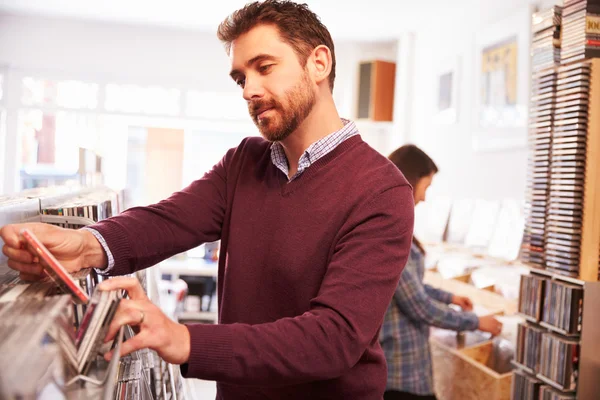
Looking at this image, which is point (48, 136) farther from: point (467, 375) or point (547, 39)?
point (547, 39)

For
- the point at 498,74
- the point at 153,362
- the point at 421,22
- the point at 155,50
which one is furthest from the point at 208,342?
the point at 155,50

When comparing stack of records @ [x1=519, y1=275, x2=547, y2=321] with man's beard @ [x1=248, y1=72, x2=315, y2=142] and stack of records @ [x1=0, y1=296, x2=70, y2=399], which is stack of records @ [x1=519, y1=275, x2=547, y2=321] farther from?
stack of records @ [x1=0, y1=296, x2=70, y2=399]

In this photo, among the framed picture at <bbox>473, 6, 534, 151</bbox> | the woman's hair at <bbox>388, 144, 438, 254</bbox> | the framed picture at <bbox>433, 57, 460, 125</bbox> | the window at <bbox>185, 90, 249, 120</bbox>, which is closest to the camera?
the woman's hair at <bbox>388, 144, 438, 254</bbox>

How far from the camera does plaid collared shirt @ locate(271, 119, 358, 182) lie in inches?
48.3

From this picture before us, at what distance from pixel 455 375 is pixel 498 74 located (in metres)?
2.47

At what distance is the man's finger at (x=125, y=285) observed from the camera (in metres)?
0.72

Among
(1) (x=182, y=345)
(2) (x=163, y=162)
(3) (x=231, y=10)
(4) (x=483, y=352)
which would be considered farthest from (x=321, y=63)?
(2) (x=163, y=162)

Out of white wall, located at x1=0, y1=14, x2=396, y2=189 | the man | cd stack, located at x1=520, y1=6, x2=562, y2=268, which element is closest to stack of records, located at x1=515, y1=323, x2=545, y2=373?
cd stack, located at x1=520, y1=6, x2=562, y2=268

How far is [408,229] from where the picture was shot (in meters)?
1.07

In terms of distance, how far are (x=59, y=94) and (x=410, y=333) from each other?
5.73 m

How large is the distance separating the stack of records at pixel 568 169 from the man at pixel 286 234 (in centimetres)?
118

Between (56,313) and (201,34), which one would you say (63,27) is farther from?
(56,313)

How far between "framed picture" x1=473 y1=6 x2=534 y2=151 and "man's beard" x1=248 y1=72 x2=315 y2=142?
3.04 meters

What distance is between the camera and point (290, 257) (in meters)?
1.13
